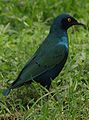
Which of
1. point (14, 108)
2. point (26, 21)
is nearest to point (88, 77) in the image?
point (14, 108)

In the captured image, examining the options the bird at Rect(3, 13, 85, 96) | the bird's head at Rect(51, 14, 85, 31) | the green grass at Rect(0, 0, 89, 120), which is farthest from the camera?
the bird's head at Rect(51, 14, 85, 31)

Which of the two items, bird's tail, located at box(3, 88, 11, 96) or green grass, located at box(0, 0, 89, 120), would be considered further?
bird's tail, located at box(3, 88, 11, 96)

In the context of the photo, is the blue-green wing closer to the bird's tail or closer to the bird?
the bird

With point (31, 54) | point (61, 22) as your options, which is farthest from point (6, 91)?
point (31, 54)

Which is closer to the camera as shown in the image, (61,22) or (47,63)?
(47,63)

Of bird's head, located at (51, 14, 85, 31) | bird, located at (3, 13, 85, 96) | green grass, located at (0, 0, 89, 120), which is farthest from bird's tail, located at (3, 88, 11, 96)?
bird's head, located at (51, 14, 85, 31)

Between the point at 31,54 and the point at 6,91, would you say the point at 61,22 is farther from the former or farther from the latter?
the point at 6,91

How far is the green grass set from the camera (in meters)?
5.84

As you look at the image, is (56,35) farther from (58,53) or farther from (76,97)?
(76,97)

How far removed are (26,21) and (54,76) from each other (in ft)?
7.40

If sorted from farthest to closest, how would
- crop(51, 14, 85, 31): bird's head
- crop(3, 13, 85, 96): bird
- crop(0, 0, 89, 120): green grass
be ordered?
1. crop(51, 14, 85, 31): bird's head
2. crop(3, 13, 85, 96): bird
3. crop(0, 0, 89, 120): green grass

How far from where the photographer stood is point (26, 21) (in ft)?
28.5

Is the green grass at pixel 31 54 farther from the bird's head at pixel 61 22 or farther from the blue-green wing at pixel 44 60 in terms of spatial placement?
the bird's head at pixel 61 22

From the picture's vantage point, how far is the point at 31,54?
24.3 feet
